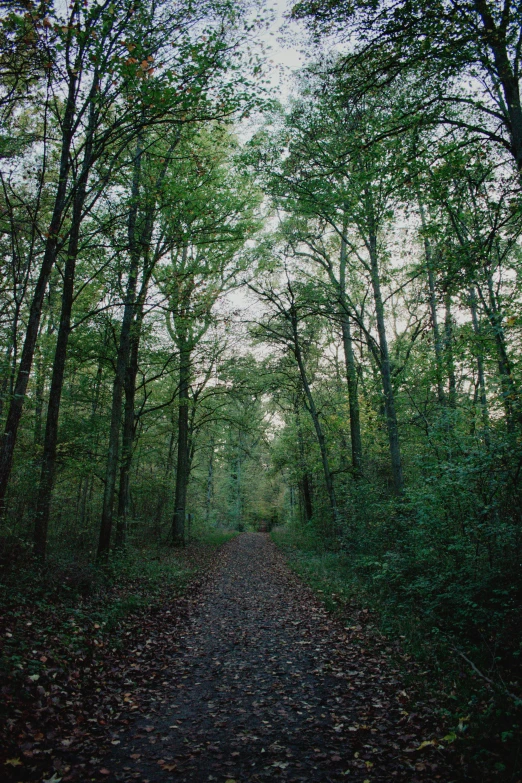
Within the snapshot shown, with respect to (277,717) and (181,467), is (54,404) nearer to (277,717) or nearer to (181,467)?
(277,717)

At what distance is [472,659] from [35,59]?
40.4ft

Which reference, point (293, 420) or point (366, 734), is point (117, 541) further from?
point (293, 420)

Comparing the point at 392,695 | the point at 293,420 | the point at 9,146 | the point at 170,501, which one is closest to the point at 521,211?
the point at 392,695

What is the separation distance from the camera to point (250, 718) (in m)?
4.68

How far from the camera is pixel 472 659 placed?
5316 mm

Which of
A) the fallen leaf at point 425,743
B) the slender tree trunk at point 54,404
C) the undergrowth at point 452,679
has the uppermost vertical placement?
the slender tree trunk at point 54,404

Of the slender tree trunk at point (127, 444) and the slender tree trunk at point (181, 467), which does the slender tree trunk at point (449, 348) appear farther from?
the slender tree trunk at point (181, 467)

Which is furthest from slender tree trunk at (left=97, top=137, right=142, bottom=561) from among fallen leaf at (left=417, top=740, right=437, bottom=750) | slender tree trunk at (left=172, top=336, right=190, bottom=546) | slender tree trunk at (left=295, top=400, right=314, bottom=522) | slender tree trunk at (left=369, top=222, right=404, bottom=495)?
slender tree trunk at (left=295, top=400, right=314, bottom=522)

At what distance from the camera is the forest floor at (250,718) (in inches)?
145

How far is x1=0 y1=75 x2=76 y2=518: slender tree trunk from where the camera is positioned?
7.80 metres

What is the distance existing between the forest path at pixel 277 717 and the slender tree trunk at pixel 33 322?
15.2 feet

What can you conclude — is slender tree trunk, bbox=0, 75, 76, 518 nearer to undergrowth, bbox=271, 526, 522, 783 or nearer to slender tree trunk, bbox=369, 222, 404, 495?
undergrowth, bbox=271, 526, 522, 783

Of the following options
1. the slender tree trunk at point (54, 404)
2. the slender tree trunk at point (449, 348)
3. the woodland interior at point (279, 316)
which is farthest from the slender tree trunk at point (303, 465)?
the slender tree trunk at point (54, 404)

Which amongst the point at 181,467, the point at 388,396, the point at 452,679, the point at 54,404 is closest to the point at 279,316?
the point at 388,396
